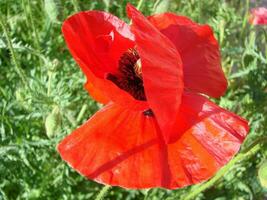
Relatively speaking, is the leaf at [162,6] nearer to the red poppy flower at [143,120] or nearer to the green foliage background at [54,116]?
the green foliage background at [54,116]

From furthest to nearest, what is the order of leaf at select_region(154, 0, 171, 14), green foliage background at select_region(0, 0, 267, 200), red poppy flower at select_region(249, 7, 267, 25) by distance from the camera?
red poppy flower at select_region(249, 7, 267, 25) < leaf at select_region(154, 0, 171, 14) < green foliage background at select_region(0, 0, 267, 200)

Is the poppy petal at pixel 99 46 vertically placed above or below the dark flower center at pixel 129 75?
above

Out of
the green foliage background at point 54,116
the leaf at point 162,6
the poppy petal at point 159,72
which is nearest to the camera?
the poppy petal at point 159,72

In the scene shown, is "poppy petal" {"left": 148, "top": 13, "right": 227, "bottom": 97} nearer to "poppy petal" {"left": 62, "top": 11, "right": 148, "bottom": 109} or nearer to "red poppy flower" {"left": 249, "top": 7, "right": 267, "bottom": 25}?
"poppy petal" {"left": 62, "top": 11, "right": 148, "bottom": 109}

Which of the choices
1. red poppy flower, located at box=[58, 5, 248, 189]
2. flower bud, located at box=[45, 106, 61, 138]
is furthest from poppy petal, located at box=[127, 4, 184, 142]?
flower bud, located at box=[45, 106, 61, 138]

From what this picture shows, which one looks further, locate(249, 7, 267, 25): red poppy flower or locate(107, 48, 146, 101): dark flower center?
locate(249, 7, 267, 25): red poppy flower

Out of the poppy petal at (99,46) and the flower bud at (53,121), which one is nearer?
the poppy petal at (99,46)

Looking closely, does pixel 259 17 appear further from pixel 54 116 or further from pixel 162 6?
pixel 54 116

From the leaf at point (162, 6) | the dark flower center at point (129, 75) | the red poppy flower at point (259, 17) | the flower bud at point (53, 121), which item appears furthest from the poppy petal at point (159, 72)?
the red poppy flower at point (259, 17)

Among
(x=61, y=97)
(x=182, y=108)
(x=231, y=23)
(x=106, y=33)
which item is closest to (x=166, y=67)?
(x=182, y=108)
